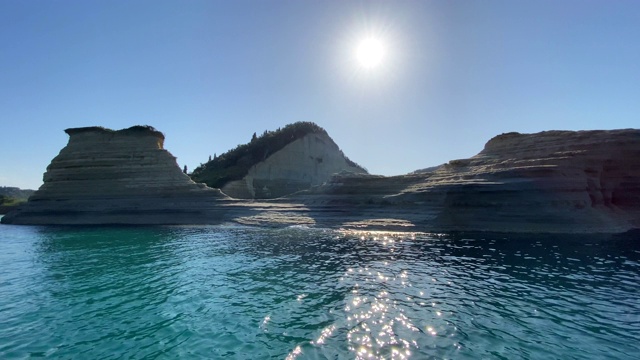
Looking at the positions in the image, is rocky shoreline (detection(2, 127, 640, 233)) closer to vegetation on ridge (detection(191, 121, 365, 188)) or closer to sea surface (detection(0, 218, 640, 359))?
sea surface (detection(0, 218, 640, 359))

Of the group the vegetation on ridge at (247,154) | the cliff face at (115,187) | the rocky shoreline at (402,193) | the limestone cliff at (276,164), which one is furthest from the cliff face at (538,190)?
the vegetation on ridge at (247,154)

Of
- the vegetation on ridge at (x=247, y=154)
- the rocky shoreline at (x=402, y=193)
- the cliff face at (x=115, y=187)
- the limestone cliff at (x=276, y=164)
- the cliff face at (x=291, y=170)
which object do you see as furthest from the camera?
the vegetation on ridge at (x=247, y=154)

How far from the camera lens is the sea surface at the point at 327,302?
9227 millimetres

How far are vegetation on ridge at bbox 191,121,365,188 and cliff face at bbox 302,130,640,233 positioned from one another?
42.1 metres

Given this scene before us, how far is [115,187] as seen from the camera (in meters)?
46.8

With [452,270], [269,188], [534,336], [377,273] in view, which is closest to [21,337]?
[377,273]

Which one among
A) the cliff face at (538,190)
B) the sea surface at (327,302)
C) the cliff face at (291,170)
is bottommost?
the sea surface at (327,302)

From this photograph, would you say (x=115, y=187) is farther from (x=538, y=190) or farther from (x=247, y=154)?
(x=538, y=190)

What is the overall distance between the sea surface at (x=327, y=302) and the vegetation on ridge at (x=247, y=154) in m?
49.5

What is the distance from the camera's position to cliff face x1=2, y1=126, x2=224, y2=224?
4425 cm

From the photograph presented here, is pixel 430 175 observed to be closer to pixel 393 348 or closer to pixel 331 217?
pixel 331 217

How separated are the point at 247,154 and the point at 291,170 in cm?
1118

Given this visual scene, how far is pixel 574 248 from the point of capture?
888 inches

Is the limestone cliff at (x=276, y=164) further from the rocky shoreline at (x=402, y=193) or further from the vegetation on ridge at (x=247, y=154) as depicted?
the rocky shoreline at (x=402, y=193)
